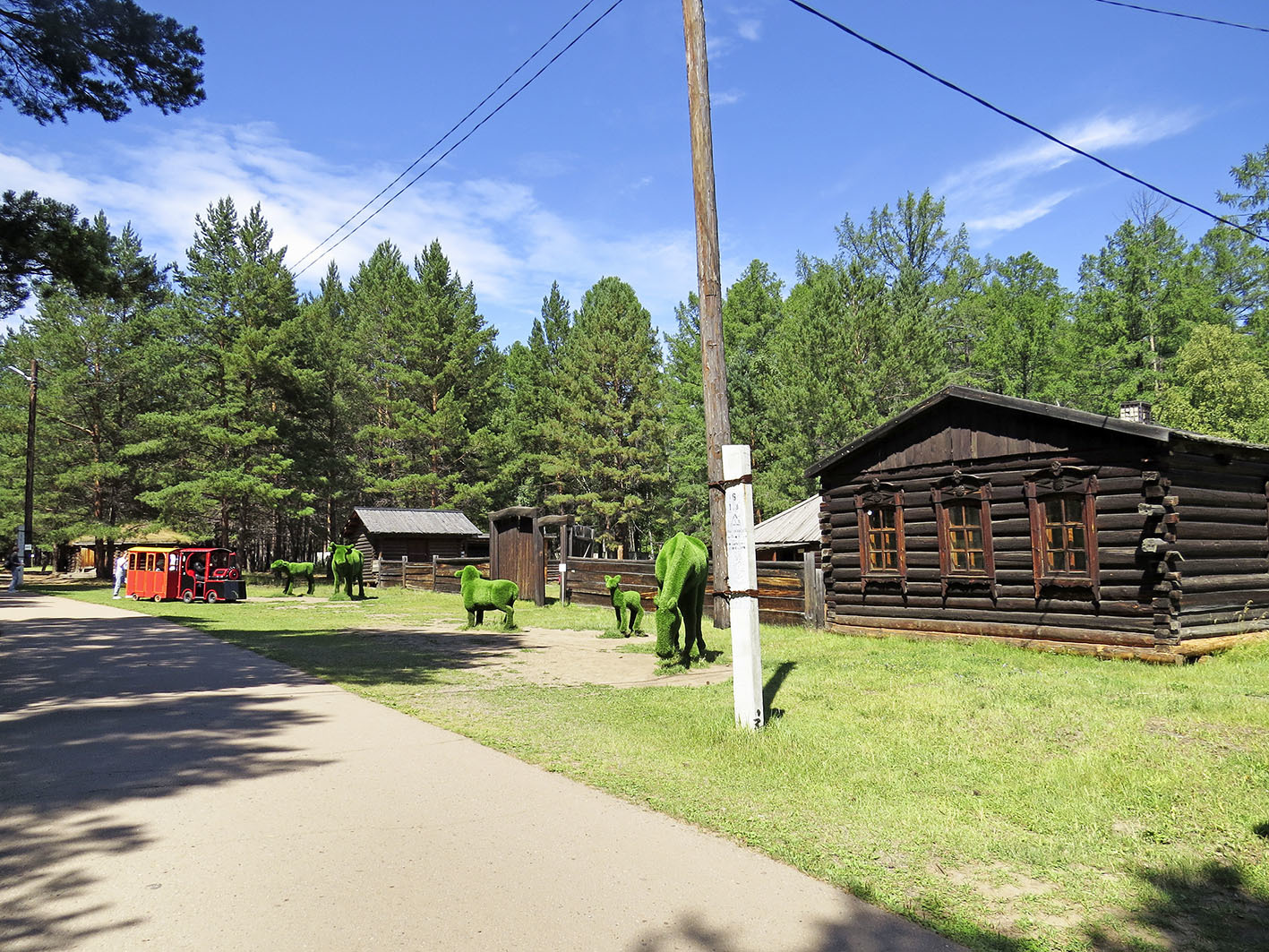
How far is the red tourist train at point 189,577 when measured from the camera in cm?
2656

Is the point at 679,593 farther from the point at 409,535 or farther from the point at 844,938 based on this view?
the point at 409,535

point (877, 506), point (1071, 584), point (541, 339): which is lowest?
point (1071, 584)

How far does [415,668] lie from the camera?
37.5ft

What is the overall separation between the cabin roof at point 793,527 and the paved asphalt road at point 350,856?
15.5 m

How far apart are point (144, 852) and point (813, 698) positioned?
21.4ft

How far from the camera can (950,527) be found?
13.9m

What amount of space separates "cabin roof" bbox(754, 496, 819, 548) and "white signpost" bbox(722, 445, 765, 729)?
521 inches

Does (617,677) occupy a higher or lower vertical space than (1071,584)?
lower

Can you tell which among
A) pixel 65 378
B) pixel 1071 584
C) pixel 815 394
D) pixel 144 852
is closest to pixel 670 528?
pixel 815 394

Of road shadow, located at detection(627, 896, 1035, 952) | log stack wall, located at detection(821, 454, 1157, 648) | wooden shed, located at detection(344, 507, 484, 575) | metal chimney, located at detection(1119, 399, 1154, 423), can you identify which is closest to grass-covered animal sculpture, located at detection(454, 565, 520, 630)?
log stack wall, located at detection(821, 454, 1157, 648)

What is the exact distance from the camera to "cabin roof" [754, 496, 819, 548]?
21.5 m

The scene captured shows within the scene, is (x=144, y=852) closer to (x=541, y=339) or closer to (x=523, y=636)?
(x=523, y=636)

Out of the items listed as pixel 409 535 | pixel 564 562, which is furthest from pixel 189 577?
pixel 564 562

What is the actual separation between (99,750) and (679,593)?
6717 mm
